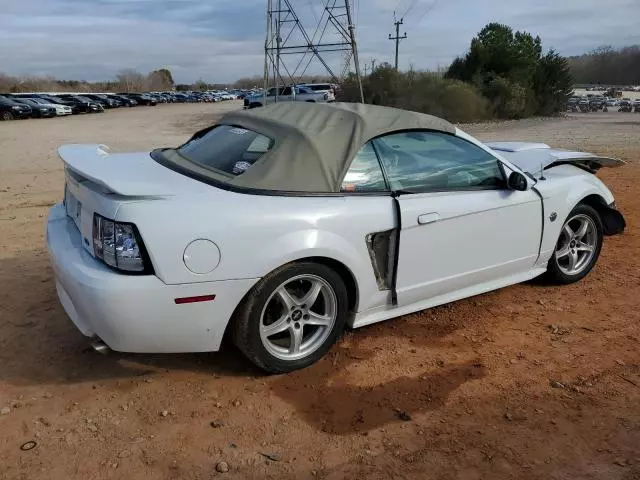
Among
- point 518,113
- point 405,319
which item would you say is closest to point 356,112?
point 405,319

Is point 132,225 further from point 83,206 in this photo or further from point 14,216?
point 14,216

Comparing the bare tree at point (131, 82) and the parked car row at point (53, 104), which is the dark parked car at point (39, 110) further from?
the bare tree at point (131, 82)

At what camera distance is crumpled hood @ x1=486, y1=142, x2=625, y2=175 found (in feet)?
15.0

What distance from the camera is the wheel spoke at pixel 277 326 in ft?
10.5

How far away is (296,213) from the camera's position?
10.1 feet

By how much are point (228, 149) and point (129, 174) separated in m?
0.67

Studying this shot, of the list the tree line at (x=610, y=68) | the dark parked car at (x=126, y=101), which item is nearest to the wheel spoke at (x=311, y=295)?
the dark parked car at (x=126, y=101)

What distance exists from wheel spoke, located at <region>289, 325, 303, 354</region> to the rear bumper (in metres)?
0.47

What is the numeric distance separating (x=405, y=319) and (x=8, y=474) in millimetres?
2604

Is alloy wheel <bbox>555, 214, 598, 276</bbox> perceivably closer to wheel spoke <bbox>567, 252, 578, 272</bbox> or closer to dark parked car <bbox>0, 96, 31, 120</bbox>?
wheel spoke <bbox>567, 252, 578, 272</bbox>

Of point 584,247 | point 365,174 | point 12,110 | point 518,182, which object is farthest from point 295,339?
point 12,110

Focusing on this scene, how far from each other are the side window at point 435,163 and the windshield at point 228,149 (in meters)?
0.76

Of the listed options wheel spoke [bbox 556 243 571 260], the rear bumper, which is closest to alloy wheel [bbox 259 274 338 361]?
the rear bumper

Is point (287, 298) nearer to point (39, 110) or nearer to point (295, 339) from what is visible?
point (295, 339)
